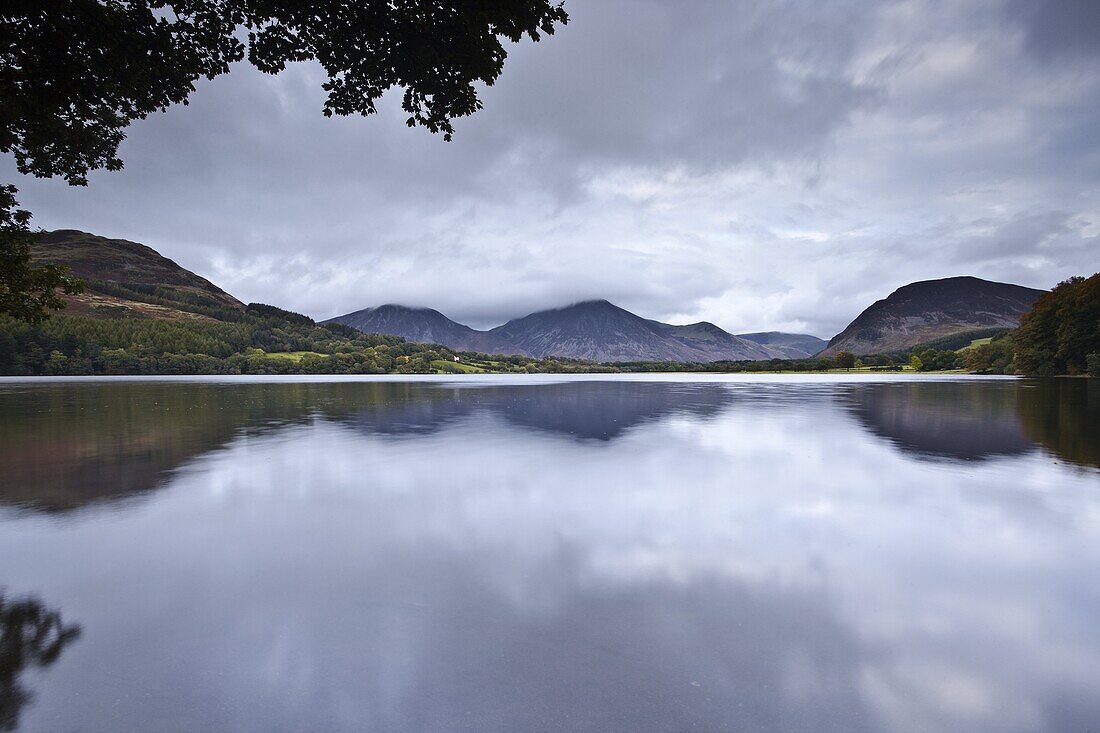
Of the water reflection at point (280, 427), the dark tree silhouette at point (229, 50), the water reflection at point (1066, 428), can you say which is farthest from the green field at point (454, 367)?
the dark tree silhouette at point (229, 50)

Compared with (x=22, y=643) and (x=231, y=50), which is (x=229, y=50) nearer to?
(x=231, y=50)

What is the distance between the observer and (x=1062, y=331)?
301 feet

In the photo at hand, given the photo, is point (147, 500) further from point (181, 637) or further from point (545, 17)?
point (545, 17)

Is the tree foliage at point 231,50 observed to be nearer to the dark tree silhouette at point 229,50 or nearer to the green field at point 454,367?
the dark tree silhouette at point 229,50

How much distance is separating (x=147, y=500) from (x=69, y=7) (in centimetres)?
994

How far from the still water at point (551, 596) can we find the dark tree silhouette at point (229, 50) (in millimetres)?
8905

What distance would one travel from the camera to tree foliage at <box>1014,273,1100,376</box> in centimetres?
8831

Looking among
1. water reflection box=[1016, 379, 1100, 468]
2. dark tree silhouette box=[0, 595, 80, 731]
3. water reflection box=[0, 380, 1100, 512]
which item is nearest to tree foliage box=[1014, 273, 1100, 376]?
water reflection box=[1016, 379, 1100, 468]

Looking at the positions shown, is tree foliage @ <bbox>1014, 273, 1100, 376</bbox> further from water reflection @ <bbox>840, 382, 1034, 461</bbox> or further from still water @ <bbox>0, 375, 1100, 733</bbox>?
still water @ <bbox>0, 375, 1100, 733</bbox>

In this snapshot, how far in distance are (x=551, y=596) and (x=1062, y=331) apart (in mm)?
127598

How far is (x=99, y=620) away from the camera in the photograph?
5.95 metres

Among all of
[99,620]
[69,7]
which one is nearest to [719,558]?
[99,620]

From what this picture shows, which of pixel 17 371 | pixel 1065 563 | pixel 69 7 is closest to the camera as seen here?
pixel 1065 563

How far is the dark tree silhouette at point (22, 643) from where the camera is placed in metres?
4.39
